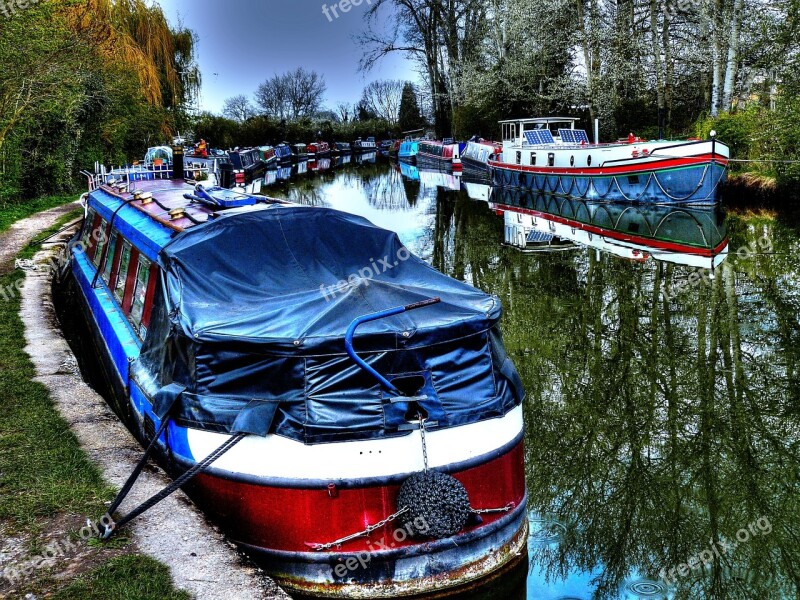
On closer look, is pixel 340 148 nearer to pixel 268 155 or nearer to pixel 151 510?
pixel 268 155

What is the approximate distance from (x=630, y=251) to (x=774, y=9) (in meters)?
11.5

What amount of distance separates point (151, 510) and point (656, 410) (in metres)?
4.98

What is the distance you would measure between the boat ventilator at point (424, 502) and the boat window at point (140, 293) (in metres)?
3.51

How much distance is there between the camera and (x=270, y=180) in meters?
40.9

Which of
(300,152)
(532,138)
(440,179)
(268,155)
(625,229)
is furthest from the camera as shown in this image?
(300,152)

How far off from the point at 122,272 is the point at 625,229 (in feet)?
45.6

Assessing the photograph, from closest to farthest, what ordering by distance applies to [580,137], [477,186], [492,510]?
1. [492,510]
2. [580,137]
3. [477,186]

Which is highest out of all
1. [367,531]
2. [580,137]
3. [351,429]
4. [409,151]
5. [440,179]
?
[351,429]

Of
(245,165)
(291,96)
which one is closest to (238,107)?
(291,96)

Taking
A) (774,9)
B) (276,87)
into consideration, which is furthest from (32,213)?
(276,87)

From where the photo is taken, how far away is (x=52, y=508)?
4.96m

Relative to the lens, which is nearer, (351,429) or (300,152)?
(351,429)

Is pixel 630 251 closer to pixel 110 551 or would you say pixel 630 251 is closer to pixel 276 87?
pixel 110 551

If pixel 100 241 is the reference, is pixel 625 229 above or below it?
below
